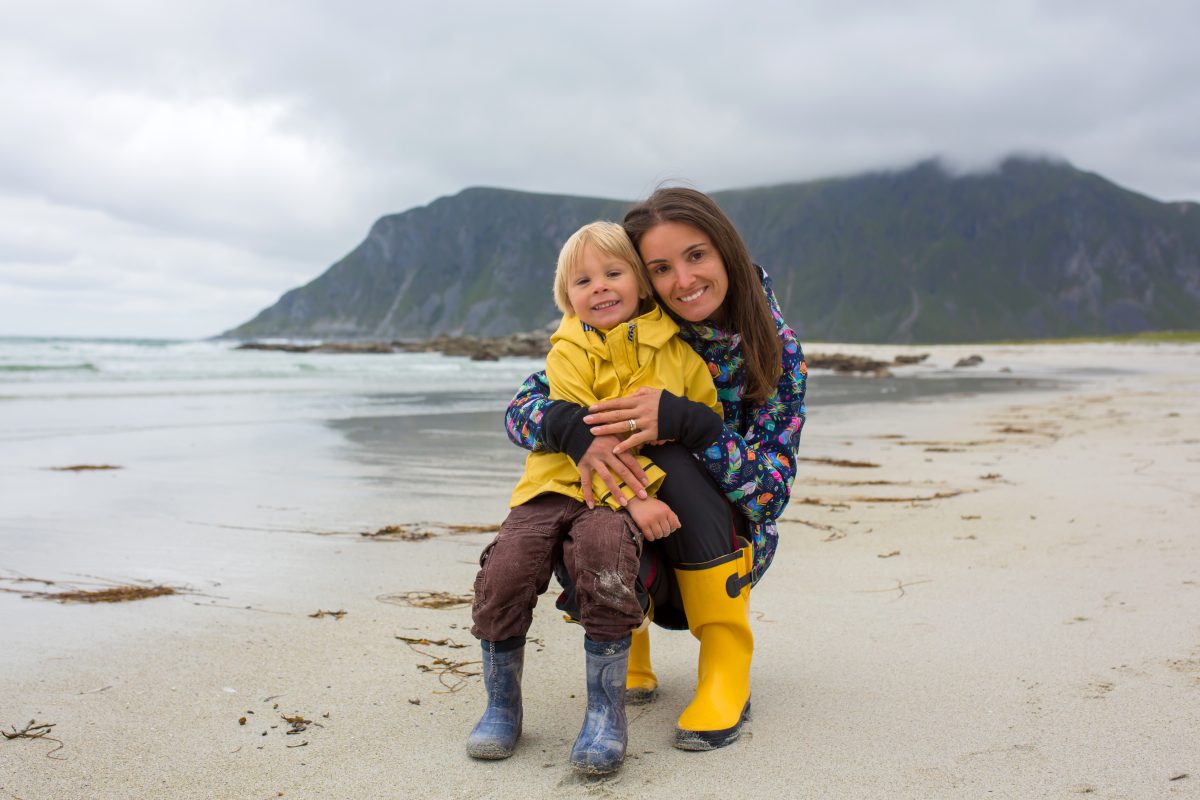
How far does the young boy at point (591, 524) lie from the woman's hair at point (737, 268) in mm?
131

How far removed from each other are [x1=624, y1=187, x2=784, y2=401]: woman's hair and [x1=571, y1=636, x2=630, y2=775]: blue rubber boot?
0.89m

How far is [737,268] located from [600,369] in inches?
20.6

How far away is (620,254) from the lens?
2.44 metres

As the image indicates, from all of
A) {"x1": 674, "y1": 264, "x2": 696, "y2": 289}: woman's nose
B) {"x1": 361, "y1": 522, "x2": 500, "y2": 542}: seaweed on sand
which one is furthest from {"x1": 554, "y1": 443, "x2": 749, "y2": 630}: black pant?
{"x1": 361, "y1": 522, "x2": 500, "y2": 542}: seaweed on sand

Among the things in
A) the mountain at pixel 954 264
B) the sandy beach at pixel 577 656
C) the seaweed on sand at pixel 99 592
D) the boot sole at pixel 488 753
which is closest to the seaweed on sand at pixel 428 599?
the sandy beach at pixel 577 656

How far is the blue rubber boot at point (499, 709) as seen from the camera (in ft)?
6.97

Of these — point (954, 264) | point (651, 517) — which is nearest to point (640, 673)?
point (651, 517)

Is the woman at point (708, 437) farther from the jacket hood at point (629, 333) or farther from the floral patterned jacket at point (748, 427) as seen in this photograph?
the jacket hood at point (629, 333)

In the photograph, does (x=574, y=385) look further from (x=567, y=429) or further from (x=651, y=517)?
(x=651, y=517)

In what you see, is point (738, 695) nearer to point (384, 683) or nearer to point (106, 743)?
point (384, 683)

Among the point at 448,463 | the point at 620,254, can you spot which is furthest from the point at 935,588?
the point at 448,463

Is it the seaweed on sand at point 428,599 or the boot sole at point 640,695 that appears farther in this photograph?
the seaweed on sand at point 428,599

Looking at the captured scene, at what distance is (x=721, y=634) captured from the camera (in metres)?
A: 2.38

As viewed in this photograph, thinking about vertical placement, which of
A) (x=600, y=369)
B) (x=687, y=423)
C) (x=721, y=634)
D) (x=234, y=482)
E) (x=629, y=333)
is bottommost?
(x=234, y=482)
